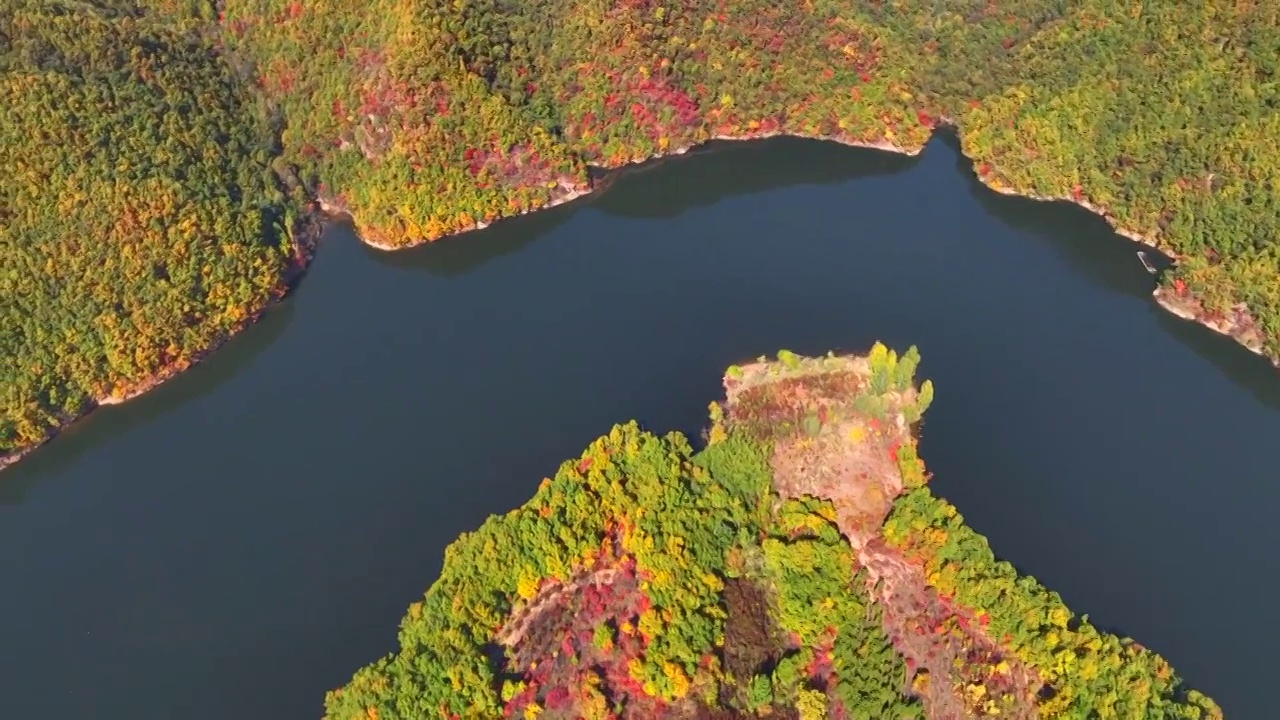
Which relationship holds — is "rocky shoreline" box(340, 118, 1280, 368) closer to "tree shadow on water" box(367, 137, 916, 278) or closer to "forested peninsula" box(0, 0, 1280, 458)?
"forested peninsula" box(0, 0, 1280, 458)

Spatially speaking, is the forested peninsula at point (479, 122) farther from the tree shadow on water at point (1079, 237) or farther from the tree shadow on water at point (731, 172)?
the tree shadow on water at point (731, 172)

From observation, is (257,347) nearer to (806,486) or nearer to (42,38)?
(42,38)

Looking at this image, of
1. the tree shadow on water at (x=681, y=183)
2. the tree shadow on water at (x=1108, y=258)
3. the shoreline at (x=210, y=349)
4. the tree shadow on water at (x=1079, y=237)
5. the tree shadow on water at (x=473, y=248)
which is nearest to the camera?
the shoreline at (x=210, y=349)

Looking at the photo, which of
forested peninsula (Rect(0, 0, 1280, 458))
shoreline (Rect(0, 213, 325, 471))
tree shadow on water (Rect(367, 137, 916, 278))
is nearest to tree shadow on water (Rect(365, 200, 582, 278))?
tree shadow on water (Rect(367, 137, 916, 278))

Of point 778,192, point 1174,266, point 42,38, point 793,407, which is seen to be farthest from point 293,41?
point 1174,266

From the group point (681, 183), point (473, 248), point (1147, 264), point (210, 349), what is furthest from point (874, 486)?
point (210, 349)

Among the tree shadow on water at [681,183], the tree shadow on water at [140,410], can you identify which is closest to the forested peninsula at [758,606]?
the tree shadow on water at [140,410]

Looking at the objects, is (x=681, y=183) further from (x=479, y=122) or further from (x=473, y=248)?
(x=473, y=248)
